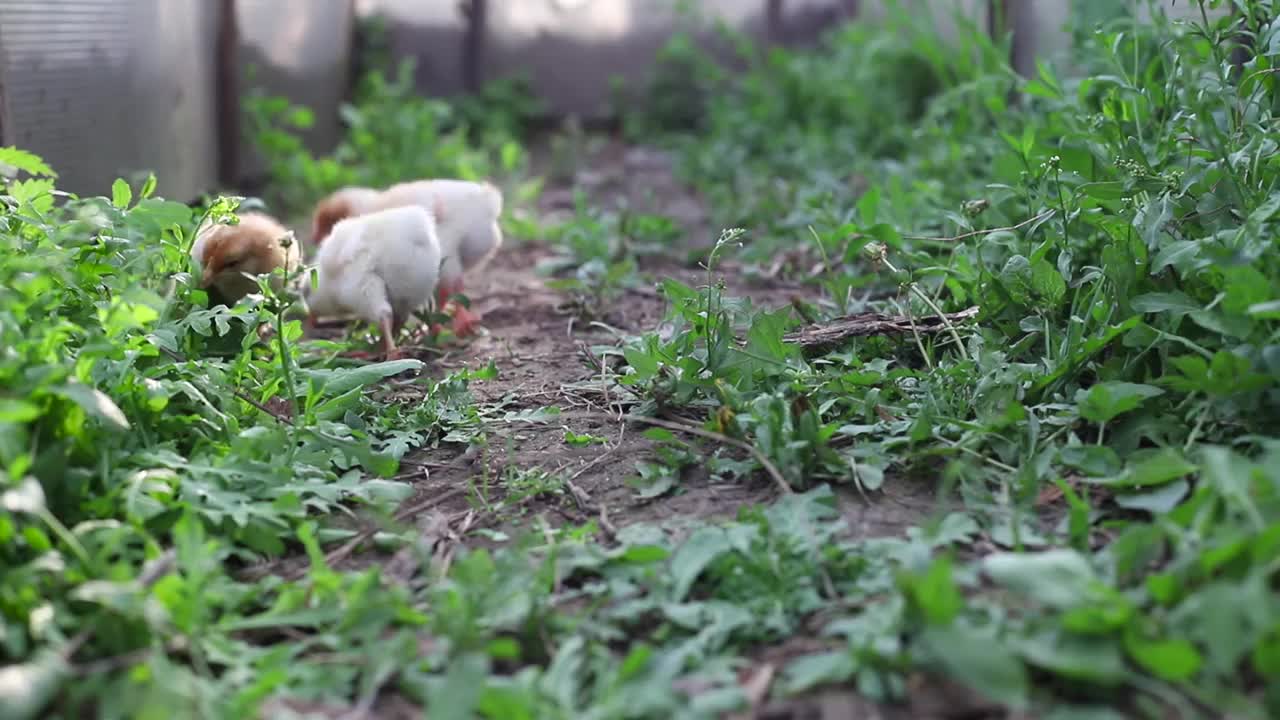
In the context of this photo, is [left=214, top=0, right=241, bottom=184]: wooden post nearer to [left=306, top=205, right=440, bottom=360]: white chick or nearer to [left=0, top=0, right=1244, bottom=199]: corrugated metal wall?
[left=0, top=0, right=1244, bottom=199]: corrugated metal wall

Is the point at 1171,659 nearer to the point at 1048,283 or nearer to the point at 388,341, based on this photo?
the point at 1048,283

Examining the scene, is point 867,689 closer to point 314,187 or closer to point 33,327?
point 33,327

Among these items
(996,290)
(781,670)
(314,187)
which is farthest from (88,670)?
(314,187)

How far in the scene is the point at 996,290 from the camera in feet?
9.82

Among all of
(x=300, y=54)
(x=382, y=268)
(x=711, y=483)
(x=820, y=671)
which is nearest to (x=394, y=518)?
(x=711, y=483)

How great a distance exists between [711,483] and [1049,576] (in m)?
0.88

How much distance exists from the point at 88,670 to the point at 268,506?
0.56 m

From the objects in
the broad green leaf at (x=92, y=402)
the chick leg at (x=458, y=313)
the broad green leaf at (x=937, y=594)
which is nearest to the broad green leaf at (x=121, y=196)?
the broad green leaf at (x=92, y=402)

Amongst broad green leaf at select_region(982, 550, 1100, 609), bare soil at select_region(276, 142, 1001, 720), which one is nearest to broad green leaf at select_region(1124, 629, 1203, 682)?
broad green leaf at select_region(982, 550, 1100, 609)

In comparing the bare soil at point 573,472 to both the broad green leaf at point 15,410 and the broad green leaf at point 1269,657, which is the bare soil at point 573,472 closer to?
Answer: the broad green leaf at point 1269,657

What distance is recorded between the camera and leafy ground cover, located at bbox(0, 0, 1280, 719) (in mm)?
1703

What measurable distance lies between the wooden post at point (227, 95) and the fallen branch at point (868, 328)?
3.97m

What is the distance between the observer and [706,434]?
2521 millimetres

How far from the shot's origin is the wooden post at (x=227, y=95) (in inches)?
230
